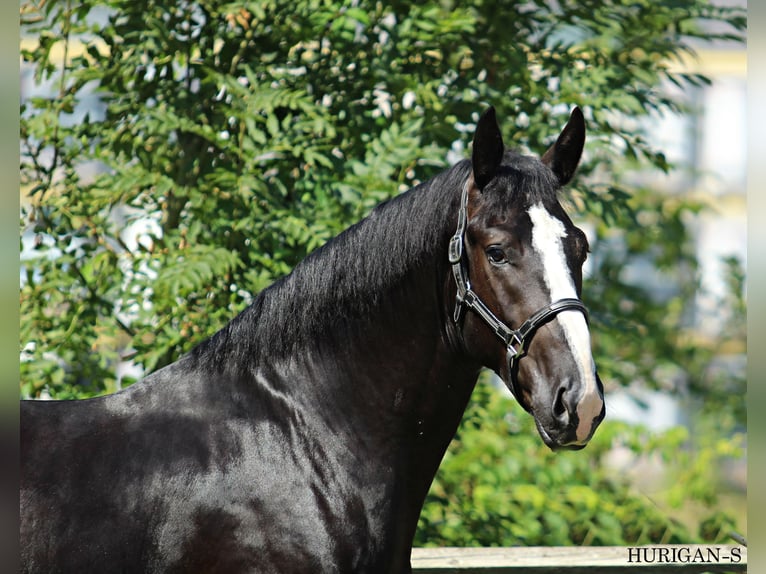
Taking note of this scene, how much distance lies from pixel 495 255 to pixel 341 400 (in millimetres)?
581

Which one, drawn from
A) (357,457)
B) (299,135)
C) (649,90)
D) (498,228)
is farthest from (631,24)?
(357,457)

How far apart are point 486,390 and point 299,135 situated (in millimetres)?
1581

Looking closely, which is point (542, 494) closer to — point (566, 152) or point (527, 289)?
point (566, 152)

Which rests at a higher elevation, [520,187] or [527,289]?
[520,187]

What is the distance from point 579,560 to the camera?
3740 millimetres

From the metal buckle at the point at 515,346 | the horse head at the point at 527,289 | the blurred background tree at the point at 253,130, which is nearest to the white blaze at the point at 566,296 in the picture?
the horse head at the point at 527,289

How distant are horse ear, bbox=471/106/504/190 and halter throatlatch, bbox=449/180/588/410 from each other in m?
0.06

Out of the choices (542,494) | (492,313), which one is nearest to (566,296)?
(492,313)

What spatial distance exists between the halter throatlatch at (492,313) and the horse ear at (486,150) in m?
0.06

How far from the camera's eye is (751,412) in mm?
1167

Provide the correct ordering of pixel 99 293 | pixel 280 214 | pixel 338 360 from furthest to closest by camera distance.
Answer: pixel 99 293, pixel 280 214, pixel 338 360

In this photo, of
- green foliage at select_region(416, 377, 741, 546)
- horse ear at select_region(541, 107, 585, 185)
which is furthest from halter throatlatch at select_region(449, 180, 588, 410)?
green foliage at select_region(416, 377, 741, 546)

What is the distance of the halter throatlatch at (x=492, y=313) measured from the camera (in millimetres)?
2105

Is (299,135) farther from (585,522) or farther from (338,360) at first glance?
(585,522)
